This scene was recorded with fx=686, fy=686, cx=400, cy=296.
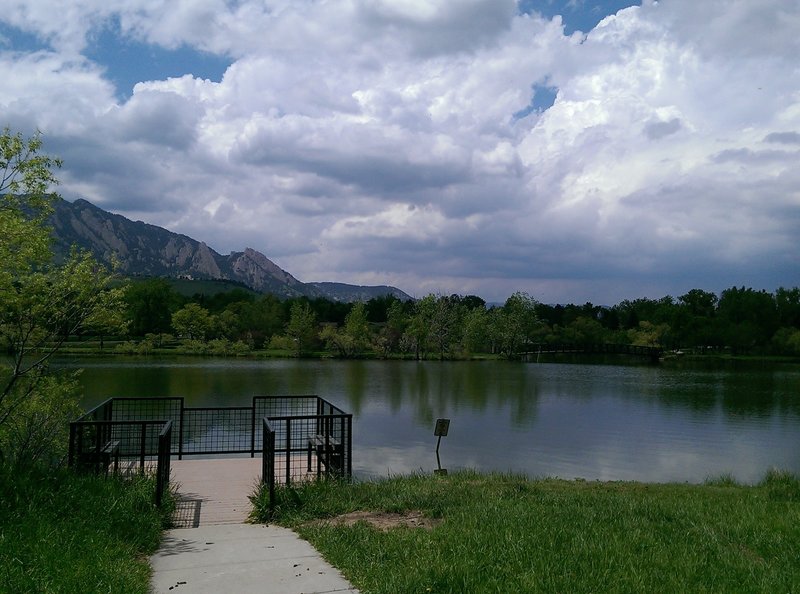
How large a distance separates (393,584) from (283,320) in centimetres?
8274

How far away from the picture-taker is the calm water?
51.2 feet

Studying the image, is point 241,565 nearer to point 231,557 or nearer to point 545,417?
point 231,557

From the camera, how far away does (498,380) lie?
41.4m

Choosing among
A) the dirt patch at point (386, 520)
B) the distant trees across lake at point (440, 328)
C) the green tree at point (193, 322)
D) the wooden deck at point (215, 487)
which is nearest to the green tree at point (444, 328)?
the distant trees across lake at point (440, 328)

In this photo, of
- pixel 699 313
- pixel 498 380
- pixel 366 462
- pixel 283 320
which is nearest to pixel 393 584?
pixel 366 462

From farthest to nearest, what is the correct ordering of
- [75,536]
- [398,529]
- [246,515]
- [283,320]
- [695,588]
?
[283,320] < [246,515] < [398,529] < [75,536] < [695,588]

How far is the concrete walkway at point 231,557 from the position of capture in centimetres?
490

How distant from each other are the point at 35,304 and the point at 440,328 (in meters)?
68.3

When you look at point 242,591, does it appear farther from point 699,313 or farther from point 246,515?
point 699,313

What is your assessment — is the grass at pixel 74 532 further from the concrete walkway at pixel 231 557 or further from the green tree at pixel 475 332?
the green tree at pixel 475 332

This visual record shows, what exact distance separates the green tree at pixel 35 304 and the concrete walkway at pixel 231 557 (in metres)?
2.17

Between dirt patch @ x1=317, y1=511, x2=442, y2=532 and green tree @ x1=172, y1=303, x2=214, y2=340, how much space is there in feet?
233

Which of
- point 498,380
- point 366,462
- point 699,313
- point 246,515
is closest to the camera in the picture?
point 246,515

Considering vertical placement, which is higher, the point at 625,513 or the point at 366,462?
the point at 625,513
